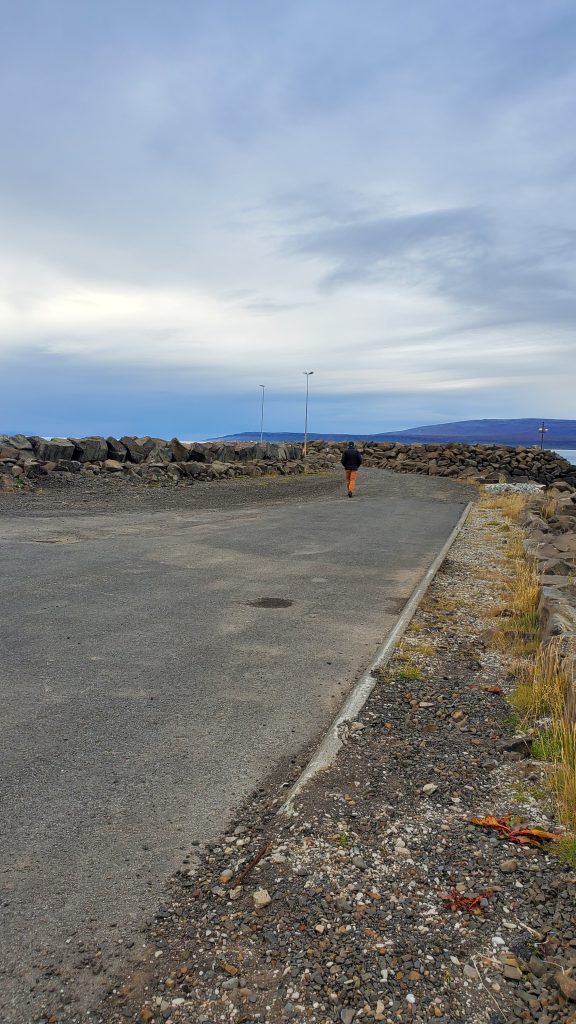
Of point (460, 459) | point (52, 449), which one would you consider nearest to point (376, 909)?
point (52, 449)

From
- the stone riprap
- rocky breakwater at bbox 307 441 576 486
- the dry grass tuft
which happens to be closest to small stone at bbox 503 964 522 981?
the dry grass tuft

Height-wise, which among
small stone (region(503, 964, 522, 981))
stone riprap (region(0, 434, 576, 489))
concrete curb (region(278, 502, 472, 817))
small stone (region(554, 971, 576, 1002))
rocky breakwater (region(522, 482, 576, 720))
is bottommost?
small stone (region(503, 964, 522, 981))

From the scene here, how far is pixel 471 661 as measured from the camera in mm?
6777

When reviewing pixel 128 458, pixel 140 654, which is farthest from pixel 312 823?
pixel 128 458

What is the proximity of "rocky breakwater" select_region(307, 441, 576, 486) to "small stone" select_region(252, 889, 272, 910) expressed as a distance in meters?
36.4

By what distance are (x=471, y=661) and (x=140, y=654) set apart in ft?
10.4

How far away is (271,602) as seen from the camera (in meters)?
8.89

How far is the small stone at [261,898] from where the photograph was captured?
3156 millimetres

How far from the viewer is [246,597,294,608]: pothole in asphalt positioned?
869cm

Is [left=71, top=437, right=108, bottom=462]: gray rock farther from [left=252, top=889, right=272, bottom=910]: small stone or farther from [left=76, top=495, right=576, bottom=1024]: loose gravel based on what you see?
[left=252, top=889, right=272, bottom=910]: small stone

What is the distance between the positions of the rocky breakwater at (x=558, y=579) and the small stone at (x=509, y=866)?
1526 mm

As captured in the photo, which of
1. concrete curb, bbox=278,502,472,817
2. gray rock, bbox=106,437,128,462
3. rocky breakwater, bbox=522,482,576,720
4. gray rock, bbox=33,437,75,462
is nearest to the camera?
concrete curb, bbox=278,502,472,817

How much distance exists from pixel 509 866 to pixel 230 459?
26366 mm

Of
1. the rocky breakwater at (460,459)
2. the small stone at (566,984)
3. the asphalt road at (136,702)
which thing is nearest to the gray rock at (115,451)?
the asphalt road at (136,702)
